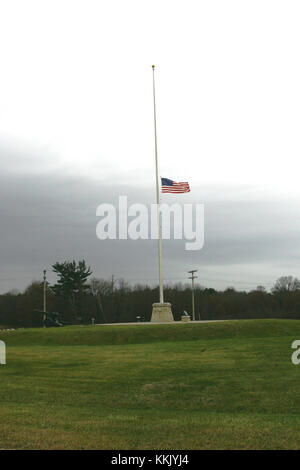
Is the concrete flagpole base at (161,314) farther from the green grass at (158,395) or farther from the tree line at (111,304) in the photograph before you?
the tree line at (111,304)

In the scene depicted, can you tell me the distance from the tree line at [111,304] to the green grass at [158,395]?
53.0 m

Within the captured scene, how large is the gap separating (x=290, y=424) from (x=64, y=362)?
38.1 feet

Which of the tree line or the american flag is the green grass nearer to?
the american flag

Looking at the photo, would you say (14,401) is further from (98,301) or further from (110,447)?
(98,301)

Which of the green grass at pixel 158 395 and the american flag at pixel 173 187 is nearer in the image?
the green grass at pixel 158 395

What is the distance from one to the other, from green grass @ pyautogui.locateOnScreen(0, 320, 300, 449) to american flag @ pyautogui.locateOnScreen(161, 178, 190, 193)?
934 centimetres

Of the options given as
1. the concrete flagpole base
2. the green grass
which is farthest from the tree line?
the green grass

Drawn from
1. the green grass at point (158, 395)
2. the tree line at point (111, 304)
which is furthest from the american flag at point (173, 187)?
the tree line at point (111, 304)

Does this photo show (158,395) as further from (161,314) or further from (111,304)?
(111,304)

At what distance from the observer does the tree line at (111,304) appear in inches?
3051

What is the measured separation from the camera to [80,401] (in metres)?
12.9

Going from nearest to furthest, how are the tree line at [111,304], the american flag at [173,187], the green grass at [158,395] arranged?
the green grass at [158,395], the american flag at [173,187], the tree line at [111,304]

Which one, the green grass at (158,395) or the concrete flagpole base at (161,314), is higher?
the concrete flagpole base at (161,314)

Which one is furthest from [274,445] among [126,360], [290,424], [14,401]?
[126,360]
